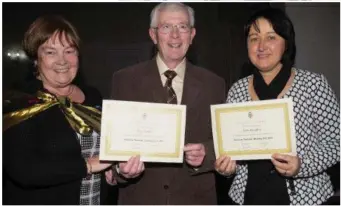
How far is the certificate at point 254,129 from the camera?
159cm

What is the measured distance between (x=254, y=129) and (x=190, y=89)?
42cm

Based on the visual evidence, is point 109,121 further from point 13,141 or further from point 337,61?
point 337,61

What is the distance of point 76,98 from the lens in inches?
74.2

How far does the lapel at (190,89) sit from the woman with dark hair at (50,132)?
0.47 m

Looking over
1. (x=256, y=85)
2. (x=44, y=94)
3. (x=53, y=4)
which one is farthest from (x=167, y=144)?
(x=53, y=4)

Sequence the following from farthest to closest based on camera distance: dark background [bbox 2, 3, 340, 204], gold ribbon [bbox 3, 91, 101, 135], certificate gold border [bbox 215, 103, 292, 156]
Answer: dark background [bbox 2, 3, 340, 204]
gold ribbon [bbox 3, 91, 101, 135]
certificate gold border [bbox 215, 103, 292, 156]

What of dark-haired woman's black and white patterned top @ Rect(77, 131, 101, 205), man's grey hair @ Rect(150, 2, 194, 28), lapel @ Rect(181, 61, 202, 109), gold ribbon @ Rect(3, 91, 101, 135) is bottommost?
dark-haired woman's black and white patterned top @ Rect(77, 131, 101, 205)

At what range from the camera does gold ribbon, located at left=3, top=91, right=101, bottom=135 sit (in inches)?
66.3

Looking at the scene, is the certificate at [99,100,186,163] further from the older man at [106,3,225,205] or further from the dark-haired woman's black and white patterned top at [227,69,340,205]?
the dark-haired woman's black and white patterned top at [227,69,340,205]

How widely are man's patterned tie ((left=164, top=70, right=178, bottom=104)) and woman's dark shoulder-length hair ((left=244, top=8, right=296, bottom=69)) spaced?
457mm

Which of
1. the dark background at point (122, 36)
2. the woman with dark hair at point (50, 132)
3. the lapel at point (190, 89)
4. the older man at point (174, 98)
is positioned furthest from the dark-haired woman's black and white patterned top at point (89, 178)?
the lapel at point (190, 89)

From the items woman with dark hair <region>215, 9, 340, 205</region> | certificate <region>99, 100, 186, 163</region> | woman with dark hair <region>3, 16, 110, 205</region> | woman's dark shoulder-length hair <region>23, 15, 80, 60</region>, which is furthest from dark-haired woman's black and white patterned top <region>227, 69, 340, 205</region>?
woman's dark shoulder-length hair <region>23, 15, 80, 60</region>

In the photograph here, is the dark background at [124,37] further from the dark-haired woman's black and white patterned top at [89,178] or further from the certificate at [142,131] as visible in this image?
the certificate at [142,131]

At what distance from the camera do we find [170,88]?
1.89m
